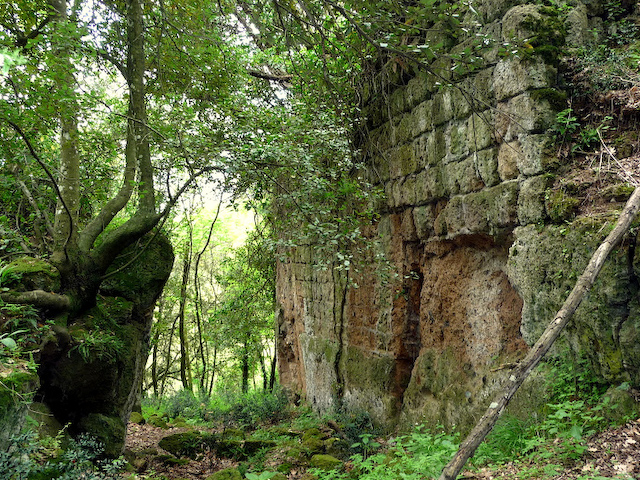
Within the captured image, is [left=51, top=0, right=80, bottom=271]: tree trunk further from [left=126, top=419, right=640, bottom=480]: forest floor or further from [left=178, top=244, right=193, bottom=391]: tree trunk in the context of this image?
[left=178, top=244, right=193, bottom=391]: tree trunk

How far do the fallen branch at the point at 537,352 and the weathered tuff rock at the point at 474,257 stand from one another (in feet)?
1.12

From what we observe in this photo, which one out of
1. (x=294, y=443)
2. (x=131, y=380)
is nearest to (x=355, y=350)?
(x=294, y=443)

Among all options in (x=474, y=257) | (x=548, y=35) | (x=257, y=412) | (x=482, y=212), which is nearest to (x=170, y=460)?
(x=257, y=412)

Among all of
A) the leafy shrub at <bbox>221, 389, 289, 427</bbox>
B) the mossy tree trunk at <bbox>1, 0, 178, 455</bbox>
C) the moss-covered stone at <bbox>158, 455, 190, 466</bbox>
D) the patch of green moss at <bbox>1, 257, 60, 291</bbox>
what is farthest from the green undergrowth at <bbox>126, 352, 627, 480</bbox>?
the patch of green moss at <bbox>1, 257, 60, 291</bbox>

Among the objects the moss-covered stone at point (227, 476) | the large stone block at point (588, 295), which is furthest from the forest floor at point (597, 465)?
the moss-covered stone at point (227, 476)

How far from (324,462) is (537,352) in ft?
12.5

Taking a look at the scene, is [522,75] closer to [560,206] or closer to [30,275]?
[560,206]

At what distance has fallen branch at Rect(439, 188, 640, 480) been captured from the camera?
7.23 ft

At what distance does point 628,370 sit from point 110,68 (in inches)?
299

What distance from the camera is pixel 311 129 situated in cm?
613

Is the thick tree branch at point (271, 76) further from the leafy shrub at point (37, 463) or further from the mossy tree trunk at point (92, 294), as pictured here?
the leafy shrub at point (37, 463)

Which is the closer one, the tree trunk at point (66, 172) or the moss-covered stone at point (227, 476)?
the tree trunk at point (66, 172)

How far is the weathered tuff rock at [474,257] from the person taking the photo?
3820 mm

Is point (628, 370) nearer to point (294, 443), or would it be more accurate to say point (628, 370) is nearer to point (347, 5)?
point (347, 5)
